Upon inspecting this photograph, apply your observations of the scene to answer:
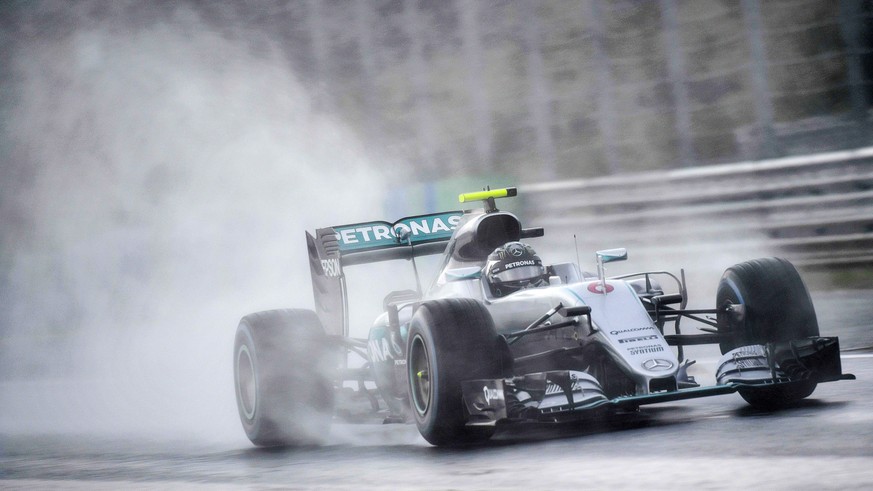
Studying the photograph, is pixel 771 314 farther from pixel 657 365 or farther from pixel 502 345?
pixel 502 345

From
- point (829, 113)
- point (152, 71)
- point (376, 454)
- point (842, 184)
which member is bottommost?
point (376, 454)

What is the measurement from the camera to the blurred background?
1532 centimetres

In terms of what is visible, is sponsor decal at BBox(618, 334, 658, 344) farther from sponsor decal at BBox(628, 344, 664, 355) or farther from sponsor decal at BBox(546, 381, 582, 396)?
sponsor decal at BBox(546, 381, 582, 396)

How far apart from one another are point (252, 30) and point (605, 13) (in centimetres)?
671

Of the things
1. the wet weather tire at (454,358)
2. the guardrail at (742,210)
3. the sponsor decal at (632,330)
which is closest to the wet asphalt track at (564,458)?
the wet weather tire at (454,358)

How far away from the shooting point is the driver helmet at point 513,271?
834 centimetres

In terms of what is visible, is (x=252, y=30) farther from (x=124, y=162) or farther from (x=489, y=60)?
(x=489, y=60)

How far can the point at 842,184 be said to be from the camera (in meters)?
14.9

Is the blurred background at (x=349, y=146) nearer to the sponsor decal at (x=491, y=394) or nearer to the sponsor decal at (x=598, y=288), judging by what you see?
the sponsor decal at (x=598, y=288)

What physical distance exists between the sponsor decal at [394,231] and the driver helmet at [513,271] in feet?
4.85

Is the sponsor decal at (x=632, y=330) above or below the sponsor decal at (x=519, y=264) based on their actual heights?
below

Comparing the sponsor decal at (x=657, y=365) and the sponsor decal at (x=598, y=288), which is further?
the sponsor decal at (x=598, y=288)

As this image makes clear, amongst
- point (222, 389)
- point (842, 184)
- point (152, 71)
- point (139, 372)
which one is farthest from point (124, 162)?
point (842, 184)

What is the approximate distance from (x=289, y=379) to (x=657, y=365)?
8.91 feet
